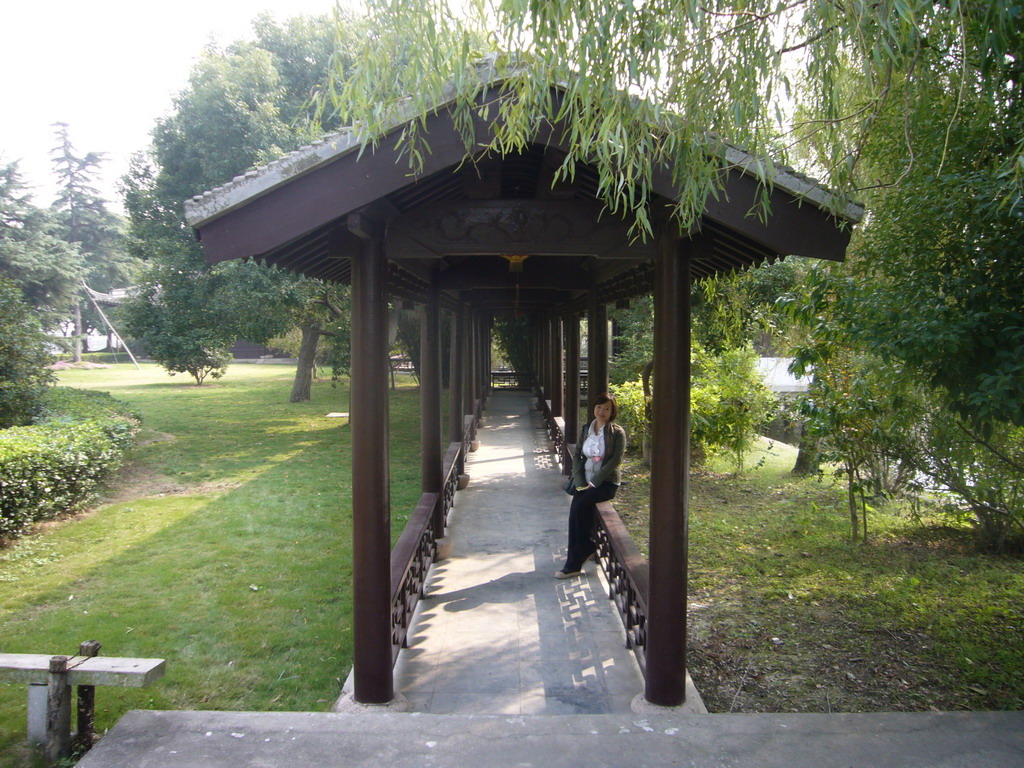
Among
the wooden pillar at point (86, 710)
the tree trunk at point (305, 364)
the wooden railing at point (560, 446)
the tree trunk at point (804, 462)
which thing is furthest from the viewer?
the tree trunk at point (305, 364)

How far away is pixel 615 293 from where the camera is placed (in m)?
7.06

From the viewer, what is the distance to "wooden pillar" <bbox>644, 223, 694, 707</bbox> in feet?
12.2

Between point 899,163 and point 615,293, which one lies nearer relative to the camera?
point 899,163

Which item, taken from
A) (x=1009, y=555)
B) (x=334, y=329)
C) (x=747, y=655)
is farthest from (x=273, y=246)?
(x=334, y=329)

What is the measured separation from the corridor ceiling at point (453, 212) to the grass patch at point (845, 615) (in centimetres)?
255

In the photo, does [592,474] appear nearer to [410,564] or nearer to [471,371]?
[410,564]

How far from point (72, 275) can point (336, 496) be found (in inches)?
813

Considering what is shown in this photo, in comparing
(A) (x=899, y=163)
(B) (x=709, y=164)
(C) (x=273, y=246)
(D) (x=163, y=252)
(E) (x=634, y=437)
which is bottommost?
(E) (x=634, y=437)

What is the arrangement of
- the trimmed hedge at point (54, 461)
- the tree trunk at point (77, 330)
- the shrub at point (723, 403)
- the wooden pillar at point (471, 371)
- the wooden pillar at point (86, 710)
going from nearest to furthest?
1. the wooden pillar at point (86, 710)
2. the trimmed hedge at point (54, 461)
3. the shrub at point (723, 403)
4. the wooden pillar at point (471, 371)
5. the tree trunk at point (77, 330)

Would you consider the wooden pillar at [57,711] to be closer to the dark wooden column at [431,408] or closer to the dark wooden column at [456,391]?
the dark wooden column at [431,408]

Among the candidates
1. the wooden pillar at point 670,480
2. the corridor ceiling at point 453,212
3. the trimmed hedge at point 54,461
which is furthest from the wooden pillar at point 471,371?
the wooden pillar at point 670,480

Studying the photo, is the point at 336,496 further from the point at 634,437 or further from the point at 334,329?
the point at 334,329

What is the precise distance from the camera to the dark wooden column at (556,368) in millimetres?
13133

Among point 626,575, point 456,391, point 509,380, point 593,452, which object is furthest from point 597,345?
point 509,380
